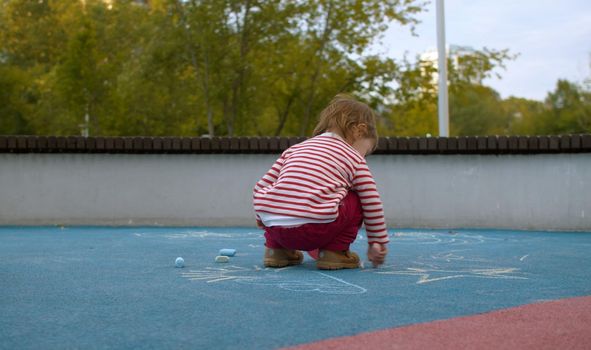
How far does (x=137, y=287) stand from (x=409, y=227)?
6592mm

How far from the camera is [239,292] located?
402cm

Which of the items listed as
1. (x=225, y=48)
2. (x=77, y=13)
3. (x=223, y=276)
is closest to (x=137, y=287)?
(x=223, y=276)

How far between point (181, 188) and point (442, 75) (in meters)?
6.12

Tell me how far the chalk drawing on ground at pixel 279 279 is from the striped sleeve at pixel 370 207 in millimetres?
419

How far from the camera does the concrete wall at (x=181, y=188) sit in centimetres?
1030

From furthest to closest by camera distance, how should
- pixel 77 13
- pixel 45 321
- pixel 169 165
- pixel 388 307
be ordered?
pixel 77 13 < pixel 169 165 < pixel 388 307 < pixel 45 321

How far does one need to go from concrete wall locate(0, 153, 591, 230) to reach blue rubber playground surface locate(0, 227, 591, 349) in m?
3.19

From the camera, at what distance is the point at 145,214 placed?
10.6 meters

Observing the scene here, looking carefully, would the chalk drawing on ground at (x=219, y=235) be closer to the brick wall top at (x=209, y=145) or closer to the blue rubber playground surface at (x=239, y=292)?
the blue rubber playground surface at (x=239, y=292)

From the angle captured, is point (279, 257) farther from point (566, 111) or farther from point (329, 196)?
point (566, 111)

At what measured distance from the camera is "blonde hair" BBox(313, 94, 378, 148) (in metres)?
5.16

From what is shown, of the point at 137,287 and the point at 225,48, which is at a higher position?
the point at 225,48

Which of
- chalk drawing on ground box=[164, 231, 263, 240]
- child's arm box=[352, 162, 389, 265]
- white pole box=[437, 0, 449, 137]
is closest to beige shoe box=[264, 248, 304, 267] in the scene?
child's arm box=[352, 162, 389, 265]

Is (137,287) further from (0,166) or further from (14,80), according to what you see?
(14,80)
